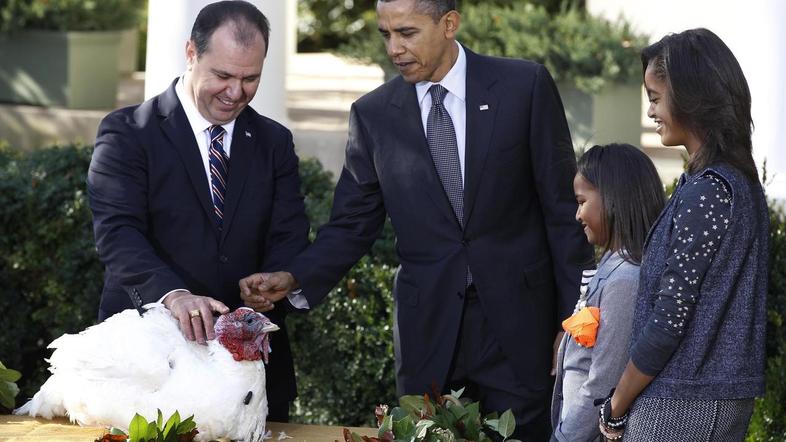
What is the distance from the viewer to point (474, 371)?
396cm

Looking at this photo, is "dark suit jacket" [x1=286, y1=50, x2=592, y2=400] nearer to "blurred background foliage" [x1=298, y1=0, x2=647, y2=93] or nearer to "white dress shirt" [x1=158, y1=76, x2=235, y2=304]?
"white dress shirt" [x1=158, y1=76, x2=235, y2=304]

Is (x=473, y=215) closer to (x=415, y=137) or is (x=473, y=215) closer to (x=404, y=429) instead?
(x=415, y=137)

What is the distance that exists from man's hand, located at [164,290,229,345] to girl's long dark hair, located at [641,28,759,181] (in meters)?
1.34

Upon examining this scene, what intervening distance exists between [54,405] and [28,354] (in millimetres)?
2305

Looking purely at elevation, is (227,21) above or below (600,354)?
above

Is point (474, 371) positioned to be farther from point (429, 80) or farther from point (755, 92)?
point (755, 92)

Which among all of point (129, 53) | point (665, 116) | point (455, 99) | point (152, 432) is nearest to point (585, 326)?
point (665, 116)

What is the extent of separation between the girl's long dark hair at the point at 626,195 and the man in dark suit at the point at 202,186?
105 centimetres

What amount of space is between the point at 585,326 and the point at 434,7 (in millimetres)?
1161

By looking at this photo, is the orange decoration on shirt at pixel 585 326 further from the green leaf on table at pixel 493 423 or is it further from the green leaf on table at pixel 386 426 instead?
the green leaf on table at pixel 386 426

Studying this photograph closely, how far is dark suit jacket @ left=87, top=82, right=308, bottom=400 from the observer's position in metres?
3.66

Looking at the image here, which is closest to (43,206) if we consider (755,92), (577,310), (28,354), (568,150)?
(28,354)

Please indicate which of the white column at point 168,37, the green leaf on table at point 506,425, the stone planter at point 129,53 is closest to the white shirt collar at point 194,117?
the green leaf on table at point 506,425

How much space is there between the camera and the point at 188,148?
372cm
